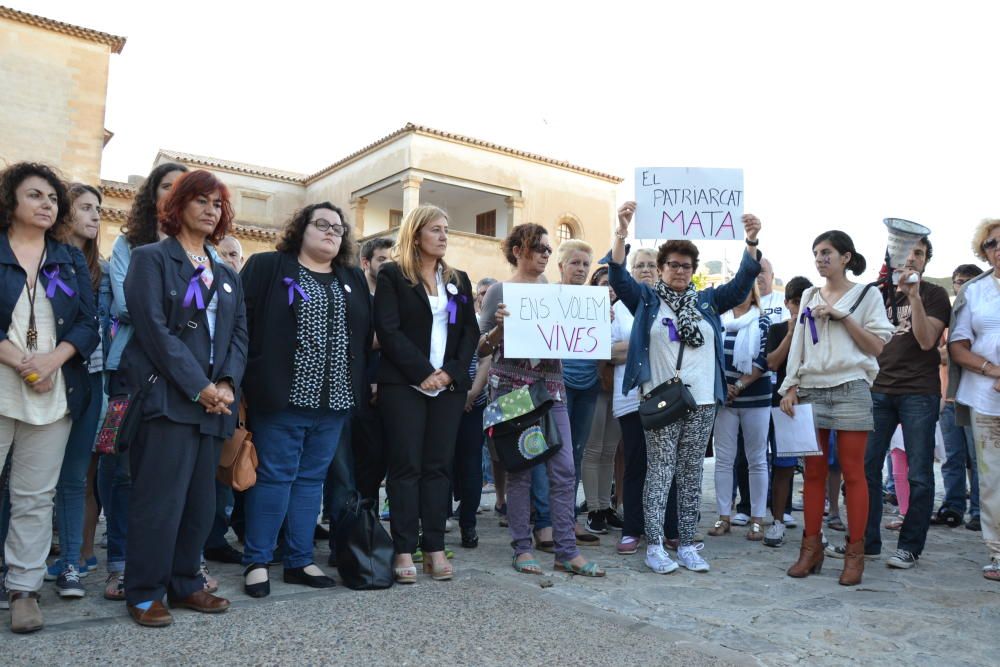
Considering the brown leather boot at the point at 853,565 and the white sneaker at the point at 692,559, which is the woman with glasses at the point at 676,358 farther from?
the brown leather boot at the point at 853,565

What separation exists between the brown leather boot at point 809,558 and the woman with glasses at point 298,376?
281 cm

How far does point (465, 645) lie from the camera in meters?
3.11

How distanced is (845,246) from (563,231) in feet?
81.5

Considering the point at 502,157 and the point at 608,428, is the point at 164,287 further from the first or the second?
the point at 502,157

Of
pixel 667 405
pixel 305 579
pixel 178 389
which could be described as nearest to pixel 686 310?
pixel 667 405

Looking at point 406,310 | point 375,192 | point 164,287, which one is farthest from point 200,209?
point 375,192

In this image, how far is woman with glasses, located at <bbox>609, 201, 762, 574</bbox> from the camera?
15.8 ft

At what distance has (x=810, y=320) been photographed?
190 inches

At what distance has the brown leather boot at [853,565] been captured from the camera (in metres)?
4.46

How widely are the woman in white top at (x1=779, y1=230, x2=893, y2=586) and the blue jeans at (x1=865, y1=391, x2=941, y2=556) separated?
0.57 m

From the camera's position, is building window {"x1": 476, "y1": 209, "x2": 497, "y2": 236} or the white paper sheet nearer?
the white paper sheet

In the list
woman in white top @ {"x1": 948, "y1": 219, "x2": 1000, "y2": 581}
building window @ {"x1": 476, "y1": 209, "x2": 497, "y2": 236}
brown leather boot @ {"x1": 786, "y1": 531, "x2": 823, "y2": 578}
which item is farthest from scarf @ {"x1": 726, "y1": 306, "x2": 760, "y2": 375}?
building window @ {"x1": 476, "y1": 209, "x2": 497, "y2": 236}

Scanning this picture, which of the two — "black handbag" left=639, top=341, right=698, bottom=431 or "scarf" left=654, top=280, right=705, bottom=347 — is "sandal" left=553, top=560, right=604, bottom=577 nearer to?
"black handbag" left=639, top=341, right=698, bottom=431

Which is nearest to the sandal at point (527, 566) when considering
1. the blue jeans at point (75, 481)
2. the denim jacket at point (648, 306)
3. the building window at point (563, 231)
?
the denim jacket at point (648, 306)
